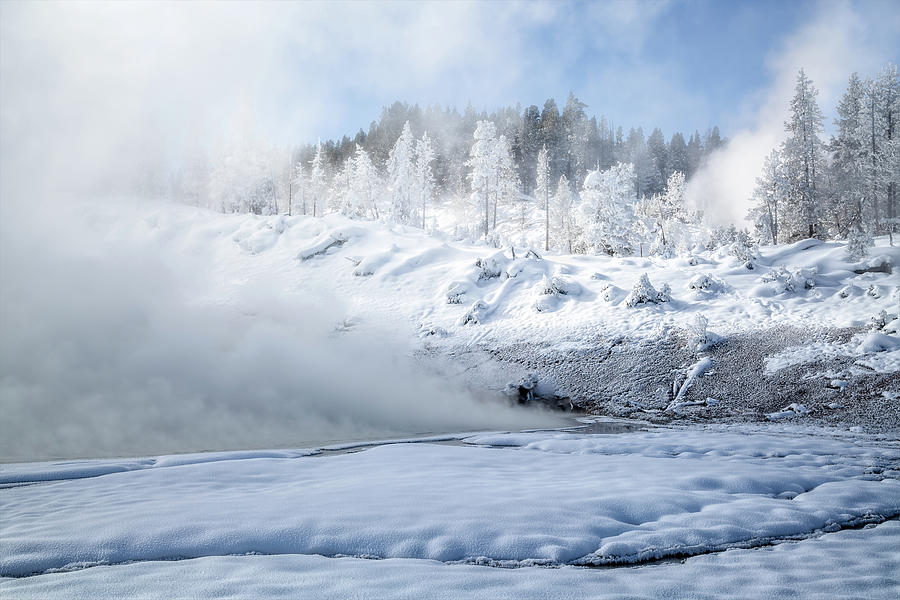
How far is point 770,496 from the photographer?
18.4 ft

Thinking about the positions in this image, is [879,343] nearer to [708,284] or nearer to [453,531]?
[708,284]

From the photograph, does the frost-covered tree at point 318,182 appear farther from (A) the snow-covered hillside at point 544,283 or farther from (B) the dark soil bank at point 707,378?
(B) the dark soil bank at point 707,378

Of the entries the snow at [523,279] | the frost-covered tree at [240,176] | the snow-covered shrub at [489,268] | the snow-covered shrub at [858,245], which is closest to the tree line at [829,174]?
the snow at [523,279]

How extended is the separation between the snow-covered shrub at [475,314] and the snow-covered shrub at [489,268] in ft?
11.6

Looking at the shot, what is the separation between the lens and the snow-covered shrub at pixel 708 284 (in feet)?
68.6

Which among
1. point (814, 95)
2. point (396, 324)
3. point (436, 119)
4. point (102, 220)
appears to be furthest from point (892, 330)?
point (436, 119)

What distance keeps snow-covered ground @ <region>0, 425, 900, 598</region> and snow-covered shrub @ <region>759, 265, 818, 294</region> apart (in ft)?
48.7

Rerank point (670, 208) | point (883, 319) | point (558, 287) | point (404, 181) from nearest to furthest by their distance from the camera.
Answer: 1. point (883, 319)
2. point (558, 287)
3. point (670, 208)
4. point (404, 181)

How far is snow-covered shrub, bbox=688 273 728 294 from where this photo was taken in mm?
20906

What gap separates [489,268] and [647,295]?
1025 cm

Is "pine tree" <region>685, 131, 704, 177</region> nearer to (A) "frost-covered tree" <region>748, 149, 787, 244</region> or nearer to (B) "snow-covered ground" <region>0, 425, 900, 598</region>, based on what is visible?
(A) "frost-covered tree" <region>748, 149, 787, 244</region>

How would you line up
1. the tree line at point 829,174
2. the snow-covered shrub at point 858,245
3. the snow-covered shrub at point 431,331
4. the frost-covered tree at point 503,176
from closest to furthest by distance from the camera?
1. the snow-covered shrub at point 858,245
2. the snow-covered shrub at point 431,331
3. the tree line at point 829,174
4. the frost-covered tree at point 503,176

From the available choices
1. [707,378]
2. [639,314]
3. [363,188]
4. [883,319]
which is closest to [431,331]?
[639,314]

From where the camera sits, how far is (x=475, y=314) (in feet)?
79.2
